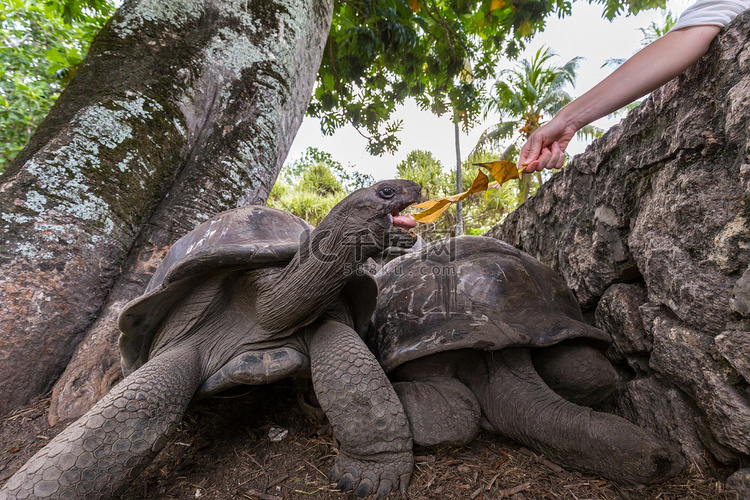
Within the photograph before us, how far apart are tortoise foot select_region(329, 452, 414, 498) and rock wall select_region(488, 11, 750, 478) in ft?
3.31

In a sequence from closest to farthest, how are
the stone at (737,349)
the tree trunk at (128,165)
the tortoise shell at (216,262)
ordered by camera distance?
the stone at (737,349)
the tortoise shell at (216,262)
the tree trunk at (128,165)

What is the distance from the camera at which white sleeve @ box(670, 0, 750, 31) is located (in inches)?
49.1

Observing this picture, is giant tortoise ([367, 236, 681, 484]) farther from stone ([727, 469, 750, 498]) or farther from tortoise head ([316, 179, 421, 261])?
tortoise head ([316, 179, 421, 261])

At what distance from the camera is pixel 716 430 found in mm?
1114

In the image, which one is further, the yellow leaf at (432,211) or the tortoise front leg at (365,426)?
the yellow leaf at (432,211)

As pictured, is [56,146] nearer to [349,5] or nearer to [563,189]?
[563,189]

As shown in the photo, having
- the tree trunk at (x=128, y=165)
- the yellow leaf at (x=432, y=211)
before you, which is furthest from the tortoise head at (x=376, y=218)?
the tree trunk at (x=128, y=165)

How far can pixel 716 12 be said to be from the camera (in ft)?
4.15

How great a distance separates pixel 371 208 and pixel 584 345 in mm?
1176

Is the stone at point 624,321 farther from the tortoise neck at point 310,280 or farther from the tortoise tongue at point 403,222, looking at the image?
the tortoise neck at point 310,280

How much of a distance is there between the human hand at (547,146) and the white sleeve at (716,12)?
51cm

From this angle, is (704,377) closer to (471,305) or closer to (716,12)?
(471,305)

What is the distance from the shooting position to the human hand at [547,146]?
1618 millimetres

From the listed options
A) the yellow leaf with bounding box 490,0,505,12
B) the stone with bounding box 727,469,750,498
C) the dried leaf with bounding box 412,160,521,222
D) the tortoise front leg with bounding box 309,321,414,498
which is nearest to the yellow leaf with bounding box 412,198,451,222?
the dried leaf with bounding box 412,160,521,222
